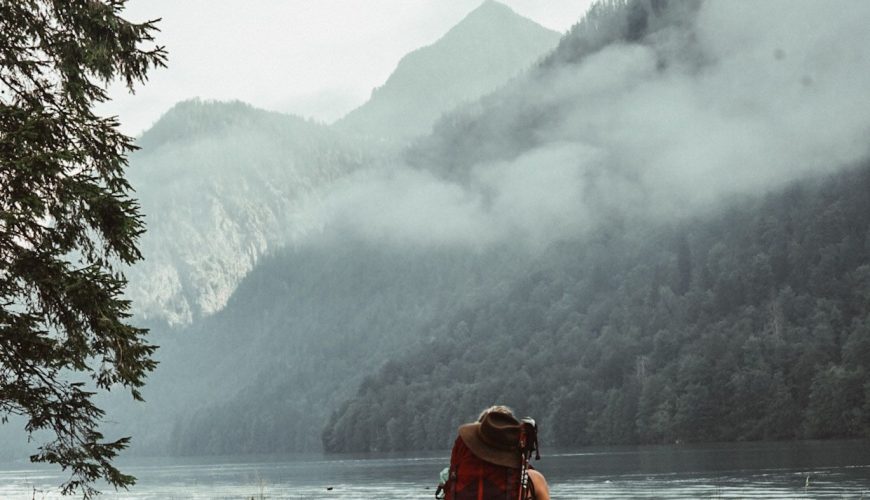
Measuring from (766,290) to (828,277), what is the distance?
13.2 m

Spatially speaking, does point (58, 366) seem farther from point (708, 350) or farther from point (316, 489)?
point (708, 350)

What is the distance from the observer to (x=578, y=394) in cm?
17362

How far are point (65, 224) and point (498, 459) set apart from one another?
25.9 ft

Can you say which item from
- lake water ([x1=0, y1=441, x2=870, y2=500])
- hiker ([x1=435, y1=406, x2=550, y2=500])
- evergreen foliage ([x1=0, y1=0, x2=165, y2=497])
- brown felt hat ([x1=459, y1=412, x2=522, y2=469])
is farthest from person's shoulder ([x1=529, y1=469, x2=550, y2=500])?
lake water ([x1=0, y1=441, x2=870, y2=500])

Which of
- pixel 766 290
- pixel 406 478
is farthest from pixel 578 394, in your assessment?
pixel 406 478

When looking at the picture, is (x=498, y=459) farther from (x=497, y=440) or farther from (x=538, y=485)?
(x=538, y=485)

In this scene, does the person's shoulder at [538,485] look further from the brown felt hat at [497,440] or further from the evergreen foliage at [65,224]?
the evergreen foliage at [65,224]

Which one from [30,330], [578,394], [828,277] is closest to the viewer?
[30,330]

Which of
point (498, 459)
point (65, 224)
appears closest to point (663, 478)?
point (65, 224)

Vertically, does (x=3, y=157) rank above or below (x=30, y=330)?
above

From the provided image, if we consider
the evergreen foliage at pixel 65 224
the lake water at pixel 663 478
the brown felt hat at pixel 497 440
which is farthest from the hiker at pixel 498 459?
the lake water at pixel 663 478

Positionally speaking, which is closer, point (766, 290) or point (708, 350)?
point (708, 350)

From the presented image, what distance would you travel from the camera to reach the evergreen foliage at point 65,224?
1137 centimetres

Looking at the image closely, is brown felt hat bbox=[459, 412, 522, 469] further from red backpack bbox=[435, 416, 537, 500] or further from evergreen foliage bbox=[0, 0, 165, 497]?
evergreen foliage bbox=[0, 0, 165, 497]
